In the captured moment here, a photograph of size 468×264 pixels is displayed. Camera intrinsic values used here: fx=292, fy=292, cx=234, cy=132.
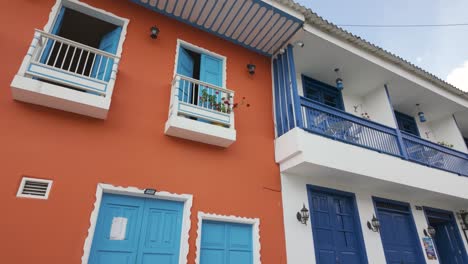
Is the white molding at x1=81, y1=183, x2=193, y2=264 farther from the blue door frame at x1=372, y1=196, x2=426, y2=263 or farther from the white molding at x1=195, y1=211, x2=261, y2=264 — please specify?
the blue door frame at x1=372, y1=196, x2=426, y2=263

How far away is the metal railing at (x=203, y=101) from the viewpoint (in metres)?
5.91

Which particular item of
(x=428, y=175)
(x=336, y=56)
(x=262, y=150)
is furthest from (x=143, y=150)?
(x=428, y=175)

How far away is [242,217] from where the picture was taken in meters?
5.90

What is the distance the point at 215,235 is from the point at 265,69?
15.6 feet

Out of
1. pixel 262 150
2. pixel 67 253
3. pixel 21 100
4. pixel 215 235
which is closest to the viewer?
pixel 67 253

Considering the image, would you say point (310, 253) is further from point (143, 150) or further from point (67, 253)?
point (67, 253)

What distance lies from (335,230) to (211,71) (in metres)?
4.86

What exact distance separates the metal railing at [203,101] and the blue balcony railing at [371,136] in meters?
1.77

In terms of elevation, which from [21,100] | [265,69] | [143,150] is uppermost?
[265,69]

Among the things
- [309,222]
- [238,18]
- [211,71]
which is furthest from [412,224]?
[238,18]

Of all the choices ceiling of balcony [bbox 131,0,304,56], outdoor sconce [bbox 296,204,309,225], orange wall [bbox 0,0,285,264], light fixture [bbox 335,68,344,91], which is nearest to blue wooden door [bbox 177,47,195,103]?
orange wall [bbox 0,0,285,264]

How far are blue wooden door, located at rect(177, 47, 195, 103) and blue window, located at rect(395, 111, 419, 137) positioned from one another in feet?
27.1

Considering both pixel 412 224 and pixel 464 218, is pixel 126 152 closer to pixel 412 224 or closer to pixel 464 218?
pixel 412 224

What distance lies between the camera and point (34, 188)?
14.3ft
